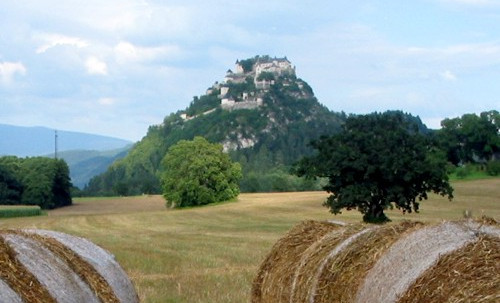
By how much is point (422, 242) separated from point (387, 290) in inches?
19.9

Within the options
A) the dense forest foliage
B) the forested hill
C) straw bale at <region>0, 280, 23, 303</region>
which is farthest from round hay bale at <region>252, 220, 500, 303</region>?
the forested hill

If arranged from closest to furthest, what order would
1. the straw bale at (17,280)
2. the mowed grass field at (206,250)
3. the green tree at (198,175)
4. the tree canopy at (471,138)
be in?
1. the straw bale at (17,280)
2. the mowed grass field at (206,250)
3. the green tree at (198,175)
4. the tree canopy at (471,138)

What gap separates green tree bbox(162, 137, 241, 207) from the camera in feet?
274

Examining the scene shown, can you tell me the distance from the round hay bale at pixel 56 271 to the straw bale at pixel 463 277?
117 inches

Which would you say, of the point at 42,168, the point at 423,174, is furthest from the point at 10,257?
the point at 42,168

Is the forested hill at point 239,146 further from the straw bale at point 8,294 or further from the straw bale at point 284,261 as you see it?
the straw bale at point 8,294

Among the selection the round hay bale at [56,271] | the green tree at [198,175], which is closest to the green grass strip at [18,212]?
the green tree at [198,175]

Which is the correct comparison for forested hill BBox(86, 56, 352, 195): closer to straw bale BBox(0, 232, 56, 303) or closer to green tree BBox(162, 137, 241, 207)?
green tree BBox(162, 137, 241, 207)

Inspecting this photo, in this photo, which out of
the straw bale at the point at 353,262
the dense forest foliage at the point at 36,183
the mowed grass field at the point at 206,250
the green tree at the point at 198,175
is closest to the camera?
the straw bale at the point at 353,262

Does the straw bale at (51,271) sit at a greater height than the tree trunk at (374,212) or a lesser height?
greater

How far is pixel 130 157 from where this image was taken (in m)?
172

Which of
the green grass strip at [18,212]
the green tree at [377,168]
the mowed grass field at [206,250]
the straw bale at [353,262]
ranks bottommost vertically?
the mowed grass field at [206,250]

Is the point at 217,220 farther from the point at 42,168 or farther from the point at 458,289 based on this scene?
the point at 458,289

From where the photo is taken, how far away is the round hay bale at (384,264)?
6.05 m
